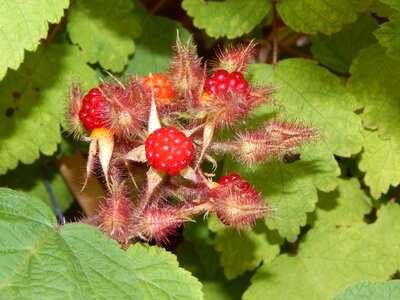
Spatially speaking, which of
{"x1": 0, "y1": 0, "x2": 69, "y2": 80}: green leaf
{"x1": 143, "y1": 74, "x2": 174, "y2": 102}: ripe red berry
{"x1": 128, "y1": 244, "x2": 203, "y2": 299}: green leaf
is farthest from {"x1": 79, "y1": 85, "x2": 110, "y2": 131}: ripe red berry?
{"x1": 128, "y1": 244, "x2": 203, "y2": 299}: green leaf

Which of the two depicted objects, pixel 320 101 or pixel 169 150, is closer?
pixel 169 150

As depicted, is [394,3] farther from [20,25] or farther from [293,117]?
[20,25]

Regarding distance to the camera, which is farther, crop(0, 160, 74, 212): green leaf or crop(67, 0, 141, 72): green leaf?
crop(0, 160, 74, 212): green leaf

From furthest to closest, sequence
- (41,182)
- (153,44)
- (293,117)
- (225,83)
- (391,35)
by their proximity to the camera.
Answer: (41,182) < (153,44) < (293,117) < (391,35) < (225,83)

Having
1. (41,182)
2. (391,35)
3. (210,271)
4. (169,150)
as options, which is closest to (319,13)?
(391,35)

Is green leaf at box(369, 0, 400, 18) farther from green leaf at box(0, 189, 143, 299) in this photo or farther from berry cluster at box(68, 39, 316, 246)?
green leaf at box(0, 189, 143, 299)

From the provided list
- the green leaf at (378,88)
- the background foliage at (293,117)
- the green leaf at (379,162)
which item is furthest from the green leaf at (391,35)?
the green leaf at (379,162)
